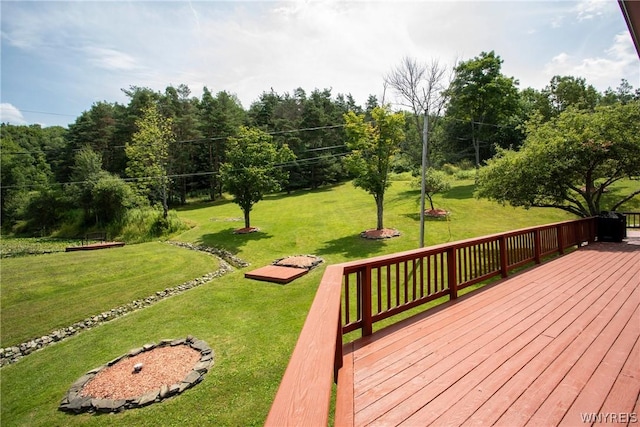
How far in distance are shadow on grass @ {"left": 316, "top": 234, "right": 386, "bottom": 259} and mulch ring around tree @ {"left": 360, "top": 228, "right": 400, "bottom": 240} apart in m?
0.23

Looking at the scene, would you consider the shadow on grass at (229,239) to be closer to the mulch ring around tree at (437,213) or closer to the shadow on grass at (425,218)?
the shadow on grass at (425,218)

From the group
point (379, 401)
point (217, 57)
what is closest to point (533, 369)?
point (379, 401)

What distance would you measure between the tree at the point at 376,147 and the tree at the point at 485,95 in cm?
1371

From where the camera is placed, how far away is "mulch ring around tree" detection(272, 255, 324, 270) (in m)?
9.75

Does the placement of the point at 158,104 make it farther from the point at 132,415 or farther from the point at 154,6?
the point at 132,415

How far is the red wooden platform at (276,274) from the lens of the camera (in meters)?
8.75

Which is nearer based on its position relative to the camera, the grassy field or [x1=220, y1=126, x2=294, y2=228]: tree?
the grassy field

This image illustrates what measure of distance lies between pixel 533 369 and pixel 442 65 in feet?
50.9

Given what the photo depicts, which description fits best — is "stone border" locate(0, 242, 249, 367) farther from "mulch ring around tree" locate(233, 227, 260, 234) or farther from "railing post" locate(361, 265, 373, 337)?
"railing post" locate(361, 265, 373, 337)

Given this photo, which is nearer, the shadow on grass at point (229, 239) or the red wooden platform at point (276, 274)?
the red wooden platform at point (276, 274)

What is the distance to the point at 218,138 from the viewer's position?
984 inches

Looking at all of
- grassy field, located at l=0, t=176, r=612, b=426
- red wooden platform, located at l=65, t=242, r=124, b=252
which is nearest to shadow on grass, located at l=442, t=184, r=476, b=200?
grassy field, located at l=0, t=176, r=612, b=426

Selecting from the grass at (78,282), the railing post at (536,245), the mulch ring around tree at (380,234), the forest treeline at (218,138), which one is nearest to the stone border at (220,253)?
the grass at (78,282)

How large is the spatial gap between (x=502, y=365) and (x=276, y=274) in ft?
23.8
